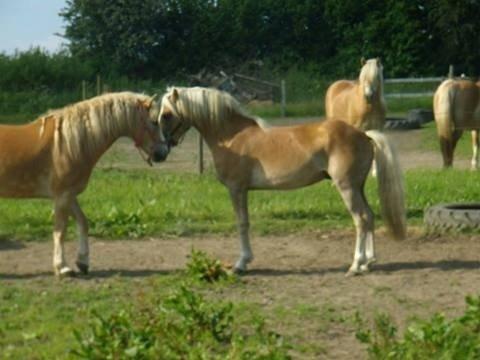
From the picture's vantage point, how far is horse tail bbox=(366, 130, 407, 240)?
909 centimetres

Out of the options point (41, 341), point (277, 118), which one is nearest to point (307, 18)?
point (277, 118)

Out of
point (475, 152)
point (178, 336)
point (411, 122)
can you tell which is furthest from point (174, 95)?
point (411, 122)

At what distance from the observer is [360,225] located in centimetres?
898

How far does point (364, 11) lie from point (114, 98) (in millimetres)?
45268

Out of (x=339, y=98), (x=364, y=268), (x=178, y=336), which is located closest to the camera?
(x=178, y=336)

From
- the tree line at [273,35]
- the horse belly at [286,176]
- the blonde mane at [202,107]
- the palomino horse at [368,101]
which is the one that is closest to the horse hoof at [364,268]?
the horse belly at [286,176]

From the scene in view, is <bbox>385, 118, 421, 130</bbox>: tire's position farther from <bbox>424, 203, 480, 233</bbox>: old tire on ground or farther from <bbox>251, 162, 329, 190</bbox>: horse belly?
<bbox>251, 162, 329, 190</bbox>: horse belly

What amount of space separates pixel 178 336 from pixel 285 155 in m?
3.53

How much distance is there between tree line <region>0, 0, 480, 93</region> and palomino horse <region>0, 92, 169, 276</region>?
37.0 m

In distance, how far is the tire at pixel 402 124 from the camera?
2873 centimetres

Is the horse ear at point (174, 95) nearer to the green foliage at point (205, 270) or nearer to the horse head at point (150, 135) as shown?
the horse head at point (150, 135)

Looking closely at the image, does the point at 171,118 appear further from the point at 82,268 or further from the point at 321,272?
the point at 321,272

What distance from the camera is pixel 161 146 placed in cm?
935

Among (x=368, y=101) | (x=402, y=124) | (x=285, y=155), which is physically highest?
(x=368, y=101)
